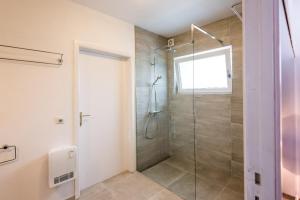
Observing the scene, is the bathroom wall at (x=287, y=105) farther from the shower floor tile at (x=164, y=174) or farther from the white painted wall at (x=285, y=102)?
the shower floor tile at (x=164, y=174)

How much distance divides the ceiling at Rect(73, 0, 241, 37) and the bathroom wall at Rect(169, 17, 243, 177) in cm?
29

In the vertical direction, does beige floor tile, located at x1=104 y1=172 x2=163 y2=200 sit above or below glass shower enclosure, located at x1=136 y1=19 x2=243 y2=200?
below

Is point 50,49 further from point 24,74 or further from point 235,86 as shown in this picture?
point 235,86

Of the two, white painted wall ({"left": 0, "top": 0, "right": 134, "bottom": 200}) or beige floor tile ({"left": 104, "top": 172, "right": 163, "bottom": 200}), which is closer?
white painted wall ({"left": 0, "top": 0, "right": 134, "bottom": 200})

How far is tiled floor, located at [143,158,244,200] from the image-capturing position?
6.95 ft

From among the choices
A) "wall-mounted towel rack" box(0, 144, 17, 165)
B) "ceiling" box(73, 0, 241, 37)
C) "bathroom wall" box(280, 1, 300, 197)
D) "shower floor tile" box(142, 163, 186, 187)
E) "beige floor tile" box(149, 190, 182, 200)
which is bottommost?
"beige floor tile" box(149, 190, 182, 200)

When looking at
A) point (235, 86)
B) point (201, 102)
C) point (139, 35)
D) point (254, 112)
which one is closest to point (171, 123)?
point (201, 102)

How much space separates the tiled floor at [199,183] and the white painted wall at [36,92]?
1.35 metres

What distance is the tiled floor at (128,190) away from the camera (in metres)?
2.08

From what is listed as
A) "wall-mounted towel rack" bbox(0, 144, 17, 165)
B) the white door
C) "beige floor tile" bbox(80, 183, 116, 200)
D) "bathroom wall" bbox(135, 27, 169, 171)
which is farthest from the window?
"wall-mounted towel rack" bbox(0, 144, 17, 165)

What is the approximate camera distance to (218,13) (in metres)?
2.35

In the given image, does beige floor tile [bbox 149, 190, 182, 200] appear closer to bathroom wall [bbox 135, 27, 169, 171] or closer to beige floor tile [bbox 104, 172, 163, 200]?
beige floor tile [bbox 104, 172, 163, 200]

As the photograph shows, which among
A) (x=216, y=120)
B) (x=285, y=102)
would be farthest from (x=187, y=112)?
(x=285, y=102)

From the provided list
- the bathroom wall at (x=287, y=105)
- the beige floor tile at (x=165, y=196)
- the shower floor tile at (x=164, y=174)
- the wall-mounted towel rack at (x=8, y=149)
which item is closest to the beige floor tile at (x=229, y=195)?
the beige floor tile at (x=165, y=196)
